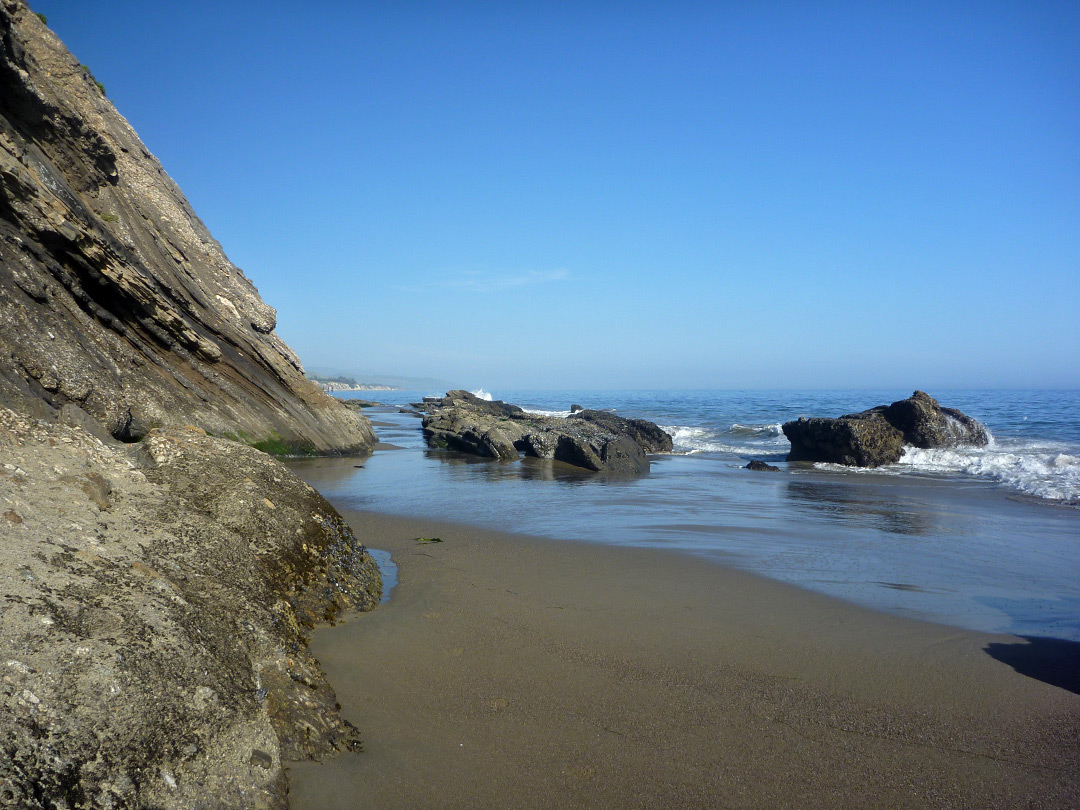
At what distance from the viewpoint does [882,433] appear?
60.0ft

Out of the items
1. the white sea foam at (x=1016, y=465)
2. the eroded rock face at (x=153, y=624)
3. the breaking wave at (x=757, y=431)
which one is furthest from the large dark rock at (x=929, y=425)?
the eroded rock face at (x=153, y=624)

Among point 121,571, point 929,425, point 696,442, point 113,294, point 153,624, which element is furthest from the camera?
point 696,442

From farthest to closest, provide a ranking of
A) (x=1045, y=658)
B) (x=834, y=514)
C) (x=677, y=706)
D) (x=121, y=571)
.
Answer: (x=834, y=514), (x=1045, y=658), (x=677, y=706), (x=121, y=571)

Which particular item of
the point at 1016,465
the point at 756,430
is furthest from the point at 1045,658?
the point at 756,430

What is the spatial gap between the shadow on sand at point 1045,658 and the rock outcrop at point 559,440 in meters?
11.0

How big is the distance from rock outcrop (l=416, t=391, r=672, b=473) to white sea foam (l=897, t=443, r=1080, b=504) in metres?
7.48

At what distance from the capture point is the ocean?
656 cm

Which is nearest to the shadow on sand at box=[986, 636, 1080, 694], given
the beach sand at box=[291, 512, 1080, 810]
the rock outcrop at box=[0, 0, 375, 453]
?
the beach sand at box=[291, 512, 1080, 810]

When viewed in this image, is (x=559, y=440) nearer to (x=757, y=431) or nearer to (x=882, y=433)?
(x=882, y=433)

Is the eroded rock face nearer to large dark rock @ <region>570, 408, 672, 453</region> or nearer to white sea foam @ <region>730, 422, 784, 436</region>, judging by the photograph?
large dark rock @ <region>570, 408, 672, 453</region>

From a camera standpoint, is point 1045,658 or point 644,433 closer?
point 1045,658

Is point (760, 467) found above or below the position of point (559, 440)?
below

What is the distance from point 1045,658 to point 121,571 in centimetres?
617

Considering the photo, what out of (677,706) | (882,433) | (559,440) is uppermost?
(882,433)
